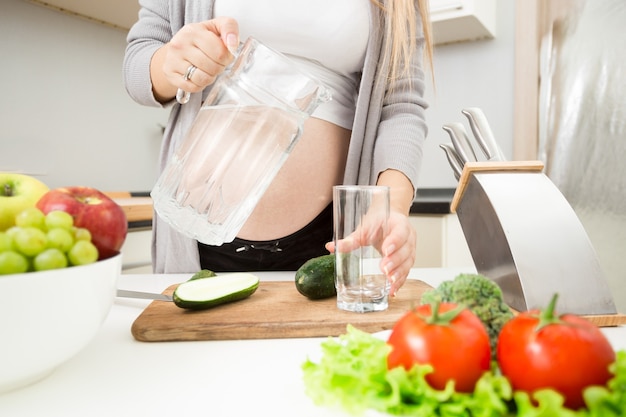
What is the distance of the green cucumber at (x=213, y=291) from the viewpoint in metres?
0.66

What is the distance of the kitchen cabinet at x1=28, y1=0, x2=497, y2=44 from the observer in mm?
1896

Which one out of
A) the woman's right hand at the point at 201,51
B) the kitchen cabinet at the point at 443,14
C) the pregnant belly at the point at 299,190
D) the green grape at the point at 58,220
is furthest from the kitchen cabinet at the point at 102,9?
the green grape at the point at 58,220

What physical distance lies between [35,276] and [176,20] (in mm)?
804

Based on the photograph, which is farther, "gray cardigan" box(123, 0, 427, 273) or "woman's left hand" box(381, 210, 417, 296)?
"gray cardigan" box(123, 0, 427, 273)

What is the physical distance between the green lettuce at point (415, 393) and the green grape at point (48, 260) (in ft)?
0.71

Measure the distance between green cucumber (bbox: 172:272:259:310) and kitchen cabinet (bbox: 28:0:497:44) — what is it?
62.1 inches

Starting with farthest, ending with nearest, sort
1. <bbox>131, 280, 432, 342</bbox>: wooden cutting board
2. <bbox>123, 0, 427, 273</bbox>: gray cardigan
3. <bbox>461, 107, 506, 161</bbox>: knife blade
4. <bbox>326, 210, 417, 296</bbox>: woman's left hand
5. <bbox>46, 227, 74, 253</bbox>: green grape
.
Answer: <bbox>123, 0, 427, 273</bbox>: gray cardigan → <bbox>461, 107, 506, 161</bbox>: knife blade → <bbox>326, 210, 417, 296</bbox>: woman's left hand → <bbox>131, 280, 432, 342</bbox>: wooden cutting board → <bbox>46, 227, 74, 253</bbox>: green grape

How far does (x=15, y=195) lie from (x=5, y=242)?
118 mm

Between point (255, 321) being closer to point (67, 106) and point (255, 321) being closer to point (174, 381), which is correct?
point (174, 381)

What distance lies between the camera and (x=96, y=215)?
1.53 feet

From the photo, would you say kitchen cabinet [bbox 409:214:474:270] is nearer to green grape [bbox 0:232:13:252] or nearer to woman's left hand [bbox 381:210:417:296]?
woman's left hand [bbox 381:210:417:296]

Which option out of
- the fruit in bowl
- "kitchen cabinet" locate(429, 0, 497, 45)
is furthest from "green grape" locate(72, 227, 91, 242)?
"kitchen cabinet" locate(429, 0, 497, 45)

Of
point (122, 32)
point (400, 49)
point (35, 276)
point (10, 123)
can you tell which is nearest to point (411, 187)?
point (400, 49)

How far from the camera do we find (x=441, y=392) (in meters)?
0.32
